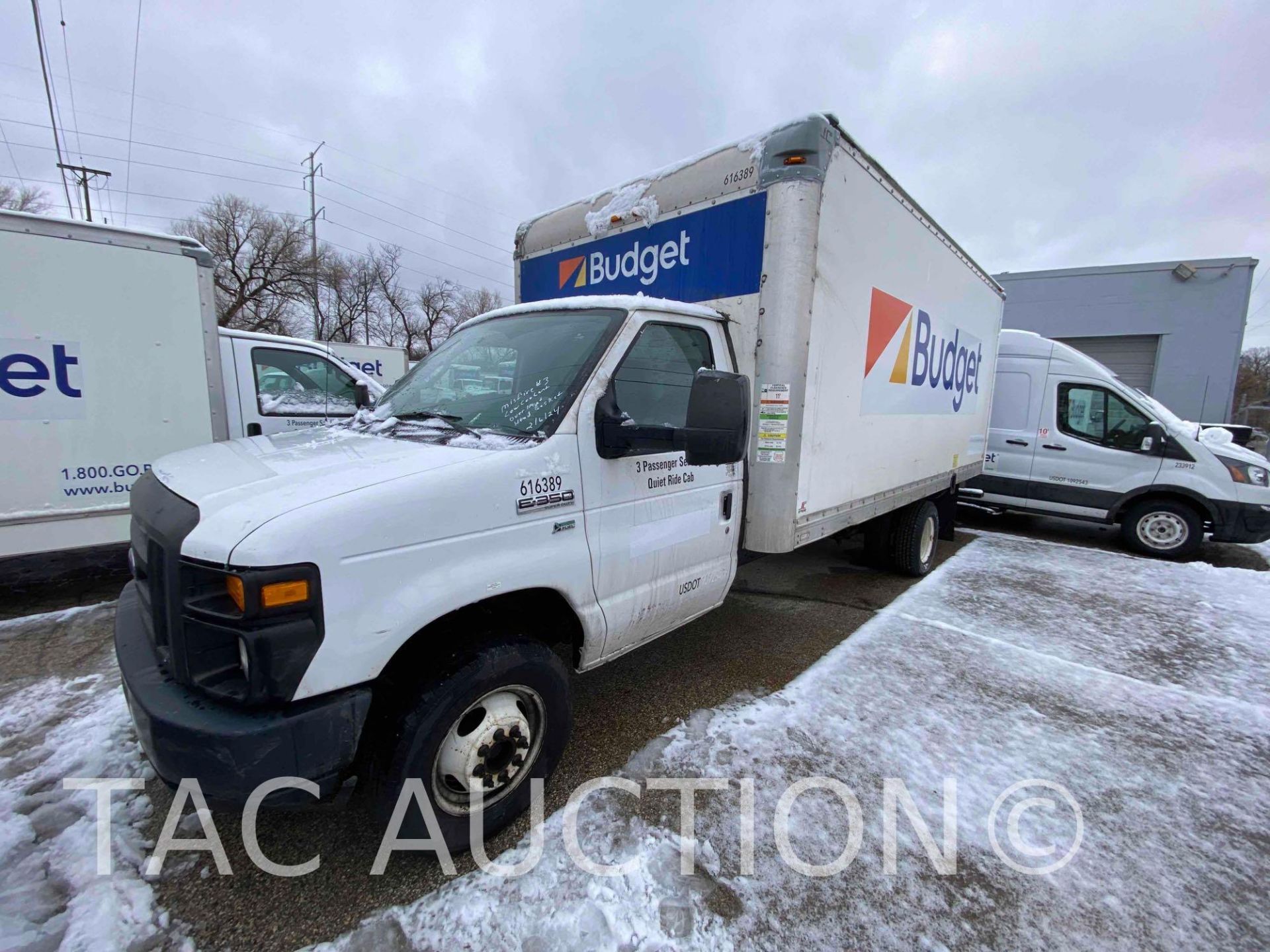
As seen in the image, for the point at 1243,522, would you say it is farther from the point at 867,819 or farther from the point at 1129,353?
the point at 1129,353

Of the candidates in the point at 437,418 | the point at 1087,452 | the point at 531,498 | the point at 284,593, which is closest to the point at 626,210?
the point at 437,418

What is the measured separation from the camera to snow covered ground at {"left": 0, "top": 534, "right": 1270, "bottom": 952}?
1945mm

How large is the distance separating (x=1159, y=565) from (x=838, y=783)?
6.61m

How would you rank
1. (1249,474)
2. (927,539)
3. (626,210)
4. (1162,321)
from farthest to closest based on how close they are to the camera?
(1162,321), (1249,474), (927,539), (626,210)

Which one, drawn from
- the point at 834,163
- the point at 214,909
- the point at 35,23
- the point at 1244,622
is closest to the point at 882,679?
the point at 834,163

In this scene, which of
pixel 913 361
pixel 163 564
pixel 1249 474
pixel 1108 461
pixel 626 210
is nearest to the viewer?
pixel 163 564

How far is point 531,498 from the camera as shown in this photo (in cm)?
218

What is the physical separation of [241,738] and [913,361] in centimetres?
496

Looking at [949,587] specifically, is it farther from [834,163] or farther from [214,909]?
[214,909]

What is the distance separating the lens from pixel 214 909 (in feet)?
6.36

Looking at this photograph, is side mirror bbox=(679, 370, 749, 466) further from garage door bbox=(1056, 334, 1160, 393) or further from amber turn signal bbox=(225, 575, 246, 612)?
garage door bbox=(1056, 334, 1160, 393)

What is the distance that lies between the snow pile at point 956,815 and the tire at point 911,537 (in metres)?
1.22

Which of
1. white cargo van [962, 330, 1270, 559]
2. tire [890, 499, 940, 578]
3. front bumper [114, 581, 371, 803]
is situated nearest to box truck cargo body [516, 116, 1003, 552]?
tire [890, 499, 940, 578]

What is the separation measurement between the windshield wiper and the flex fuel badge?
1.72m
